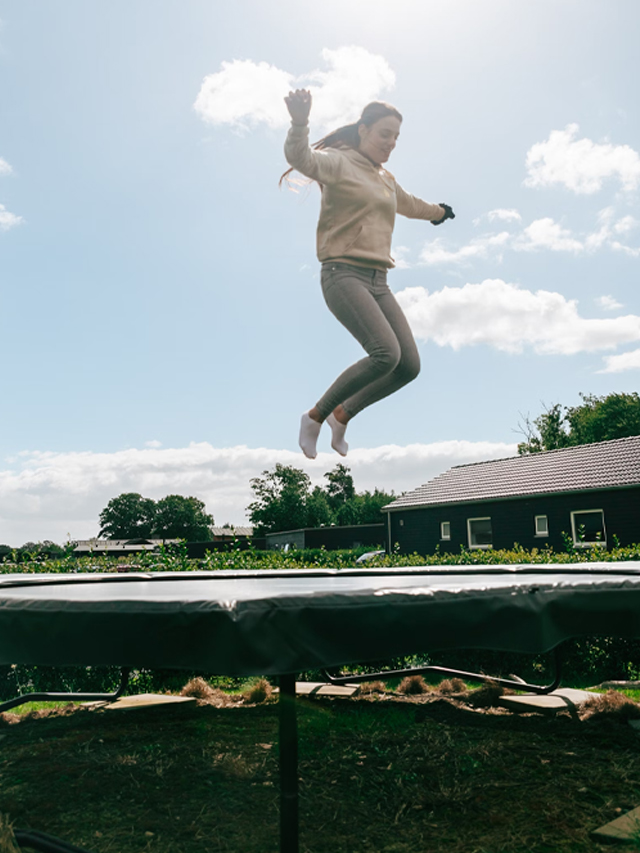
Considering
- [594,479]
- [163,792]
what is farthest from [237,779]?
[594,479]

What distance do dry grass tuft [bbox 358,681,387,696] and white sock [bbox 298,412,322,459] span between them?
1658 mm

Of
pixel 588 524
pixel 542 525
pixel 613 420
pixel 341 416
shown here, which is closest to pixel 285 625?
pixel 341 416

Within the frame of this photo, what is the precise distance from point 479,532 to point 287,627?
62.2 feet

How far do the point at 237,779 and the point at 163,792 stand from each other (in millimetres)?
251

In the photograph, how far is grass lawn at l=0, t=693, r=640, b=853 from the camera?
1.87 meters

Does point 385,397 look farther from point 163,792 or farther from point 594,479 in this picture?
point 594,479

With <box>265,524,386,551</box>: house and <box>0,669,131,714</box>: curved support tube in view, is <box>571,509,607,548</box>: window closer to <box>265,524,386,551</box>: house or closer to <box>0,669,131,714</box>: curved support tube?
<box>0,669,131,714</box>: curved support tube

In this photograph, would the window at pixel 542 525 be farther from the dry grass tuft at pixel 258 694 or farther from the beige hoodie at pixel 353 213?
the beige hoodie at pixel 353 213

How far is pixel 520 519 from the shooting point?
1806 cm

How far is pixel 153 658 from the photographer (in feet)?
4.34

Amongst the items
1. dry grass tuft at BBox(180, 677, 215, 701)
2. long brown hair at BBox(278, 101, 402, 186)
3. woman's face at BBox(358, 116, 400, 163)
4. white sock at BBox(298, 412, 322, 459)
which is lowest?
dry grass tuft at BBox(180, 677, 215, 701)

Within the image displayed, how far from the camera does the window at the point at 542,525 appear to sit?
17.5 m

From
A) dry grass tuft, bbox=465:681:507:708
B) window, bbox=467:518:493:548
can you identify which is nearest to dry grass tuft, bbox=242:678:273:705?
dry grass tuft, bbox=465:681:507:708

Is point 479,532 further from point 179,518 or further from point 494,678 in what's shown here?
point 179,518
